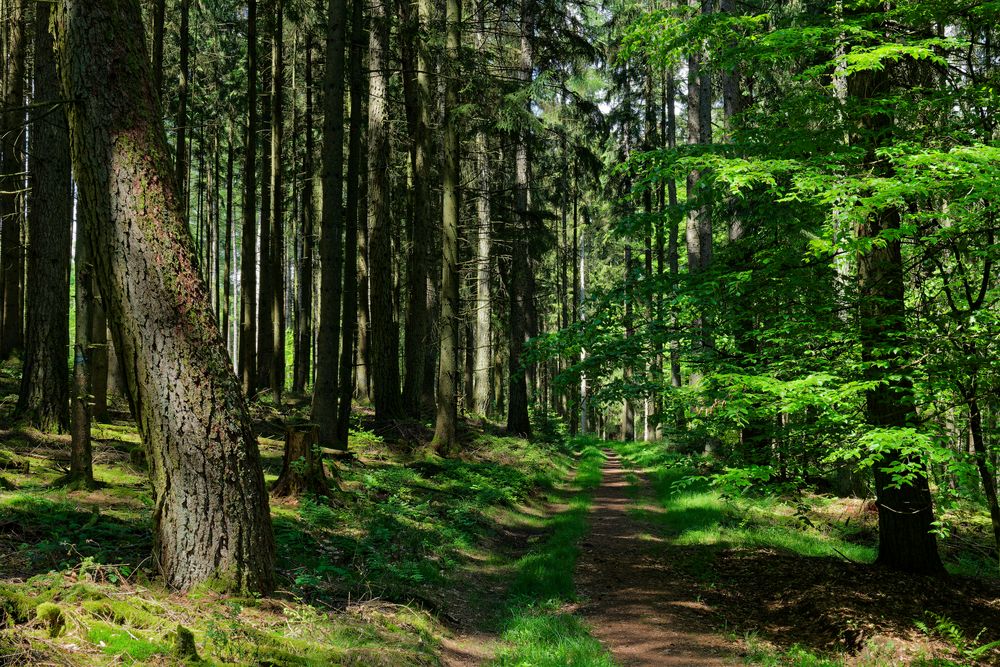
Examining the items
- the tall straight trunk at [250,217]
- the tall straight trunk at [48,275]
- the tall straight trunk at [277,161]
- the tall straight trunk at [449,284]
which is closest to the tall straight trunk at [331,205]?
the tall straight trunk at [449,284]

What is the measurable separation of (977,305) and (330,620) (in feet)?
23.3

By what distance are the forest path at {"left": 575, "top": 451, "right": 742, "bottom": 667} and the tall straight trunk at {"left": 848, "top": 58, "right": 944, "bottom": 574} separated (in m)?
2.50

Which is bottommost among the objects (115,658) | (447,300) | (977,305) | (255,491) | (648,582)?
(648,582)

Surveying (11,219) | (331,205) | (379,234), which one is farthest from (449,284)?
(11,219)

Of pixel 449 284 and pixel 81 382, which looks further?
pixel 449 284

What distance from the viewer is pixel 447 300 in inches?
556

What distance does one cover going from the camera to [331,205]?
36.9ft

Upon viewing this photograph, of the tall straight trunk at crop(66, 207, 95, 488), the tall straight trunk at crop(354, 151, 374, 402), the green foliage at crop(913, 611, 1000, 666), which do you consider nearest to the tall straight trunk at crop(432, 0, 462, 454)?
the tall straight trunk at crop(354, 151, 374, 402)

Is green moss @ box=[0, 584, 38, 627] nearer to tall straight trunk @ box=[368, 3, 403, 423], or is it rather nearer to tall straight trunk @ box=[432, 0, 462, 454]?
tall straight trunk @ box=[432, 0, 462, 454]

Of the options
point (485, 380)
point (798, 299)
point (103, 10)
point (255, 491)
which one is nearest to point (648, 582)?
point (798, 299)

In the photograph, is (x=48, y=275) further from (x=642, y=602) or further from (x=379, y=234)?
(x=642, y=602)

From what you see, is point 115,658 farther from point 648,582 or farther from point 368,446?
point 368,446

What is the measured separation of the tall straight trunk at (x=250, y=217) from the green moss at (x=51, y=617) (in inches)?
509

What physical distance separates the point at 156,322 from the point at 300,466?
14.4ft
